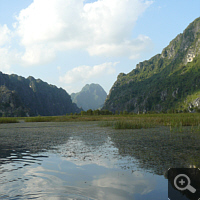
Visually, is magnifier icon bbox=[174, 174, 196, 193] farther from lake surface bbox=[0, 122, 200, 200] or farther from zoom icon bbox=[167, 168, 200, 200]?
lake surface bbox=[0, 122, 200, 200]

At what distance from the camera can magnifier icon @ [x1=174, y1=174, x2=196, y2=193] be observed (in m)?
5.97

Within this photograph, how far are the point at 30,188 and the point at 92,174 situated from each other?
256 cm

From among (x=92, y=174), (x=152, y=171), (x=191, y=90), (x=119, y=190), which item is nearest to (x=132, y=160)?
(x=152, y=171)

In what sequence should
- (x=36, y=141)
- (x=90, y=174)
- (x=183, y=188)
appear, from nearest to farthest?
(x=183, y=188), (x=90, y=174), (x=36, y=141)

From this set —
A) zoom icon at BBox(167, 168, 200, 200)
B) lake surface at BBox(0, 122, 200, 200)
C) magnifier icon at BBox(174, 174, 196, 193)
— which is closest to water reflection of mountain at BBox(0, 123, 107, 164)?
lake surface at BBox(0, 122, 200, 200)

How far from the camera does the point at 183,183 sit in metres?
6.11

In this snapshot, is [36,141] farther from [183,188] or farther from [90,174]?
[183,188]

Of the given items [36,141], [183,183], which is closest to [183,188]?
[183,183]

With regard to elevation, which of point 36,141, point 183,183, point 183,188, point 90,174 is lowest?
point 36,141

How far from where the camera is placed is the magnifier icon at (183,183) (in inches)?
235

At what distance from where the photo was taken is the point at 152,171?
8461 millimetres

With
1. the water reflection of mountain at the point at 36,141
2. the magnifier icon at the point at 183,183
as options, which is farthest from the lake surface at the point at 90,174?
the water reflection of mountain at the point at 36,141

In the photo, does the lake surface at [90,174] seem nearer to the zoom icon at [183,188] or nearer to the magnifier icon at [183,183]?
the zoom icon at [183,188]

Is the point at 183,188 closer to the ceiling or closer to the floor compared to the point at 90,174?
closer to the ceiling
